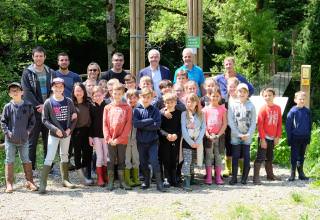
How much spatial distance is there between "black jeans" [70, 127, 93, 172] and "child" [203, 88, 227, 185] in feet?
5.17

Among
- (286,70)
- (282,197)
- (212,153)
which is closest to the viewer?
(282,197)

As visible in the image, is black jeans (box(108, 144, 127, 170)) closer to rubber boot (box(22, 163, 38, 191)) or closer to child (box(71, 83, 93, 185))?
child (box(71, 83, 93, 185))

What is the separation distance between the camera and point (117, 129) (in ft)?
21.3

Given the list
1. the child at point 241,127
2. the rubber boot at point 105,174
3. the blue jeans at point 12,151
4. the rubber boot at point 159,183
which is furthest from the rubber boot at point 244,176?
the blue jeans at point 12,151

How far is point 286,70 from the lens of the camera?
17266 millimetres

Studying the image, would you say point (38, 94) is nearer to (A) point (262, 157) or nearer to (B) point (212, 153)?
(B) point (212, 153)

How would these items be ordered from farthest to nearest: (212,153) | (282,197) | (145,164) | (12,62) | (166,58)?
(166,58) → (12,62) → (212,153) → (145,164) → (282,197)

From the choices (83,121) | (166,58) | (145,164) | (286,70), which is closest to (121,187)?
(145,164)

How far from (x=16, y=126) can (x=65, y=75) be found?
1187mm

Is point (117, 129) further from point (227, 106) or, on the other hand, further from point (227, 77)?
point (227, 77)

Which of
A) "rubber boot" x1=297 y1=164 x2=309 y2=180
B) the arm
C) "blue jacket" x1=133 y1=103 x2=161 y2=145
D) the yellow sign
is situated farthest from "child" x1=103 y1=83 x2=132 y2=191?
the yellow sign

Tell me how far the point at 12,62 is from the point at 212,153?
5680mm

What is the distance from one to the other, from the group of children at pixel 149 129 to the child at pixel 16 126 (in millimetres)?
12

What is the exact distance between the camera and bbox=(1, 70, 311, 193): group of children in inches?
255
